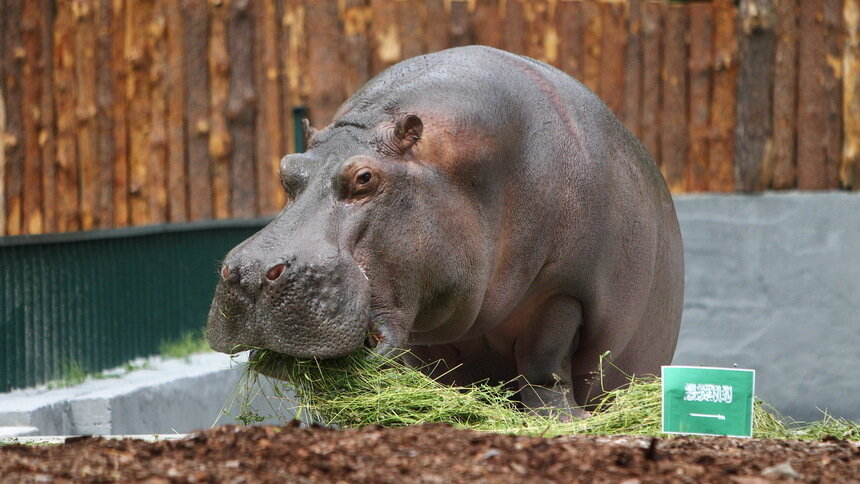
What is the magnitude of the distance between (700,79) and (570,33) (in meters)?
0.91

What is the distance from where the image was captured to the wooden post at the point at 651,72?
27.7 ft

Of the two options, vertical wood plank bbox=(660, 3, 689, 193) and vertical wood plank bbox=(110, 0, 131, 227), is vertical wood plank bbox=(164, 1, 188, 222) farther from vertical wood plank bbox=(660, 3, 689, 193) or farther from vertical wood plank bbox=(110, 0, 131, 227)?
Answer: vertical wood plank bbox=(660, 3, 689, 193)

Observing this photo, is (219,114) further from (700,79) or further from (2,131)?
Answer: (700,79)

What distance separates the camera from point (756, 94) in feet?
27.5

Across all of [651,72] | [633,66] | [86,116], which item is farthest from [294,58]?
[651,72]

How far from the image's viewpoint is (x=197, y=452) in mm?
2918

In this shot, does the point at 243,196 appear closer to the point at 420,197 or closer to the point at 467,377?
the point at 467,377

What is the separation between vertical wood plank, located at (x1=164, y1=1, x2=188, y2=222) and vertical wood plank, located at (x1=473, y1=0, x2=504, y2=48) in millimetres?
1828

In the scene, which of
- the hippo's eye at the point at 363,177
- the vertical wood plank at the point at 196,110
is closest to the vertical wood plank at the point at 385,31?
the vertical wood plank at the point at 196,110

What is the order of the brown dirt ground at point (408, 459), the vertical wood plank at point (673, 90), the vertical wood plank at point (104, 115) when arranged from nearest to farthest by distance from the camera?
the brown dirt ground at point (408, 459)
the vertical wood plank at point (104, 115)
the vertical wood plank at point (673, 90)

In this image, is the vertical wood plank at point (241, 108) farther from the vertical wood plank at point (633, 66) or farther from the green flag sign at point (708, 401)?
the green flag sign at point (708, 401)

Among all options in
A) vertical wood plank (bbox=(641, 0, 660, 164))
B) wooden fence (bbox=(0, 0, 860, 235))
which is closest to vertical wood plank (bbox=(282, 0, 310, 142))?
wooden fence (bbox=(0, 0, 860, 235))

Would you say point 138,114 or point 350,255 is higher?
point 138,114

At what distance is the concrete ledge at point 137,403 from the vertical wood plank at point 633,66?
3164 millimetres
